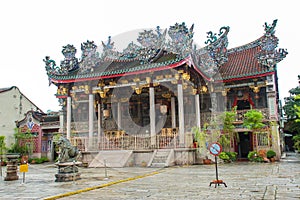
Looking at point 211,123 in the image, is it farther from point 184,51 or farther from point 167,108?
point 184,51

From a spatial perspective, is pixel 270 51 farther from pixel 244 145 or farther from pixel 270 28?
pixel 244 145

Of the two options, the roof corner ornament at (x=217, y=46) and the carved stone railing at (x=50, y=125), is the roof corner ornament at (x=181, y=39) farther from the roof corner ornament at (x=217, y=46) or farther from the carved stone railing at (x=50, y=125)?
the carved stone railing at (x=50, y=125)

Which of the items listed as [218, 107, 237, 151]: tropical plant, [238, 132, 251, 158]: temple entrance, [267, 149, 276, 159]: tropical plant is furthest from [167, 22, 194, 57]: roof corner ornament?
[238, 132, 251, 158]: temple entrance

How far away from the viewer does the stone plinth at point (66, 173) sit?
31.5 ft

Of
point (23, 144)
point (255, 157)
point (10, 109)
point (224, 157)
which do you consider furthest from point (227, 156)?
point (10, 109)

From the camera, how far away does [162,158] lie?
14734 mm

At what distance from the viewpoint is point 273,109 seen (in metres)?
18.3

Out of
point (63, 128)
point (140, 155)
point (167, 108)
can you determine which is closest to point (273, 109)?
point (167, 108)

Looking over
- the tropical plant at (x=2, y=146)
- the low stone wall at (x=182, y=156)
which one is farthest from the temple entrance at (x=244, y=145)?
the tropical plant at (x=2, y=146)

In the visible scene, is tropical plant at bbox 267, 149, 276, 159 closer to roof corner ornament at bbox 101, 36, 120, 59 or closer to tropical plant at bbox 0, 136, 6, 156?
roof corner ornament at bbox 101, 36, 120, 59

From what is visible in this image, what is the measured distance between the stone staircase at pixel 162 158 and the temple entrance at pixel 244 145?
7.31m

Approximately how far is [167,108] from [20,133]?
16.1 metres

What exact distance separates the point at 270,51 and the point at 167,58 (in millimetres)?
7549

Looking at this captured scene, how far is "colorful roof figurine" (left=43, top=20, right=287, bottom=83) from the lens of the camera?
15.8m
